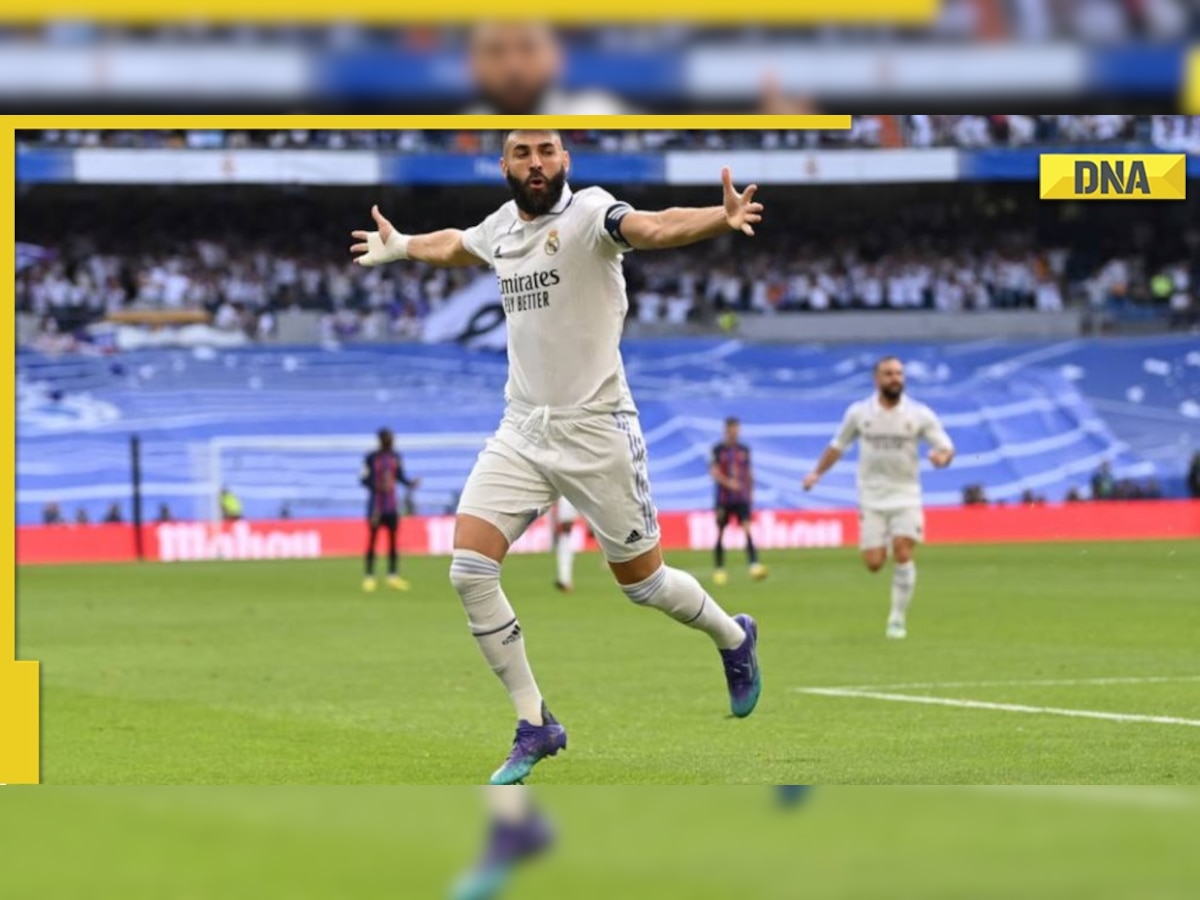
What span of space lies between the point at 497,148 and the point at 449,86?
2.20m

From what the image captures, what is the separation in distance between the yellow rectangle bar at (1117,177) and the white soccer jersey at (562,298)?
1.60 meters

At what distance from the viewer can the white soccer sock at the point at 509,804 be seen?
3143mm

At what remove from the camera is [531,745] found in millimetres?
7738

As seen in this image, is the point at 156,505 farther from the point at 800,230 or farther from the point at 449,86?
the point at 449,86

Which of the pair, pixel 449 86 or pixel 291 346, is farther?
pixel 291 346

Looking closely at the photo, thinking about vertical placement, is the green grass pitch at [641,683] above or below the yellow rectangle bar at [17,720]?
below

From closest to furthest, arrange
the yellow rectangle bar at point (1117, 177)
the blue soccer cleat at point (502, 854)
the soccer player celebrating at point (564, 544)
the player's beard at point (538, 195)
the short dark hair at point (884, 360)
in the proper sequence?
the blue soccer cleat at point (502, 854) → the yellow rectangle bar at point (1117, 177) → the player's beard at point (538, 195) → the short dark hair at point (884, 360) → the soccer player celebrating at point (564, 544)

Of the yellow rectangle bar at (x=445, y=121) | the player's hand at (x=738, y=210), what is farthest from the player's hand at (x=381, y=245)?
the player's hand at (x=738, y=210)

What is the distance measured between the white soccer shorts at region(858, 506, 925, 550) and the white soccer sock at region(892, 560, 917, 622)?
0.23m

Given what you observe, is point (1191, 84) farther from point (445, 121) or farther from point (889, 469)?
point (889, 469)

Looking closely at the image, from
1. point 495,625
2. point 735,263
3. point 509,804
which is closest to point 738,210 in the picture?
point 495,625

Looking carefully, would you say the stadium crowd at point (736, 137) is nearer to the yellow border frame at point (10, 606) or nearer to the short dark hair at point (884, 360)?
the yellow border frame at point (10, 606)


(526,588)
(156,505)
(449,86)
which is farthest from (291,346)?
(449,86)

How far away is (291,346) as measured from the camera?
22516 mm
